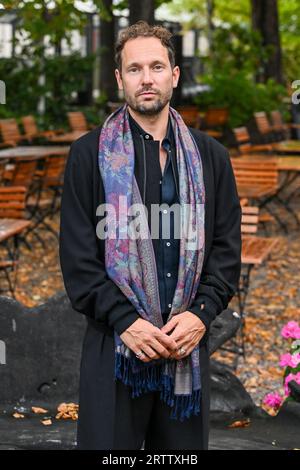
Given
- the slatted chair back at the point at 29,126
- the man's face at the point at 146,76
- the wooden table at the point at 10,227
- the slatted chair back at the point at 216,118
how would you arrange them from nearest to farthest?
the man's face at the point at 146,76, the wooden table at the point at 10,227, the slatted chair back at the point at 29,126, the slatted chair back at the point at 216,118

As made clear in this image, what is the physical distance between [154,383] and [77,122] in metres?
15.8

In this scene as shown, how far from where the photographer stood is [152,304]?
12.0 ft

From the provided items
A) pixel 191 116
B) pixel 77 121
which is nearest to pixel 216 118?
pixel 191 116

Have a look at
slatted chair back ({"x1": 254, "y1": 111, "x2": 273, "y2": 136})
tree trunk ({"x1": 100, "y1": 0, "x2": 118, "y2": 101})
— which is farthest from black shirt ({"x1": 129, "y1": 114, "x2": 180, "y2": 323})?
tree trunk ({"x1": 100, "y1": 0, "x2": 118, "y2": 101})

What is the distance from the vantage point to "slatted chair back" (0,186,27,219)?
10.0 metres

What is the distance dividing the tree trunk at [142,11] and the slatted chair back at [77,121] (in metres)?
5.63

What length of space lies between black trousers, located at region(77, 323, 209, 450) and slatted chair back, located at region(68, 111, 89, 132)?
50.7 ft

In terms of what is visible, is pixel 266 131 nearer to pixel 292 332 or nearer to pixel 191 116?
pixel 191 116

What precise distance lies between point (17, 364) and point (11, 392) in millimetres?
147

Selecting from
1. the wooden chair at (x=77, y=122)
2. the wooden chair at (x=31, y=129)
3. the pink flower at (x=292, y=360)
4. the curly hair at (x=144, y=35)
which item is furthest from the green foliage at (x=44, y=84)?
the curly hair at (x=144, y=35)

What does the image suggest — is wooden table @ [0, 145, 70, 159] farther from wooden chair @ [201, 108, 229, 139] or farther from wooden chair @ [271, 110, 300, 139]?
wooden chair @ [201, 108, 229, 139]

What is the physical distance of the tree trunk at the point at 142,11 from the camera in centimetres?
1348

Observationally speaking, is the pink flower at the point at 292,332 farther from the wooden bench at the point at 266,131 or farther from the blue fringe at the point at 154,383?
the wooden bench at the point at 266,131
